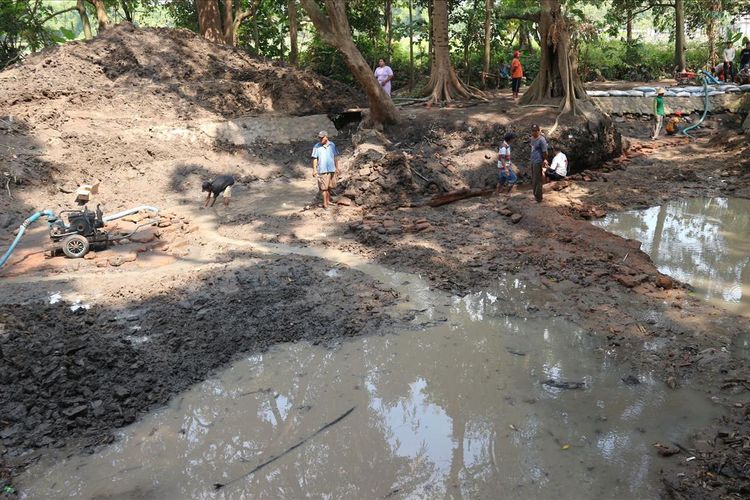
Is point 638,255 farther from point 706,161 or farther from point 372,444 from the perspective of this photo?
point 706,161

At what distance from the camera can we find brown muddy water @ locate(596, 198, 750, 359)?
27.6ft

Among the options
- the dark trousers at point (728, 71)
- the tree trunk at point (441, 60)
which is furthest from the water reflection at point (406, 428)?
the dark trousers at point (728, 71)

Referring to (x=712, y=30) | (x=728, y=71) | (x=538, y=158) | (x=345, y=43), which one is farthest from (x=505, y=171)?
(x=712, y=30)

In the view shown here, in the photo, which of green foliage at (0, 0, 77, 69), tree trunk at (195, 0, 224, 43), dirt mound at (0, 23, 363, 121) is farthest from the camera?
green foliage at (0, 0, 77, 69)

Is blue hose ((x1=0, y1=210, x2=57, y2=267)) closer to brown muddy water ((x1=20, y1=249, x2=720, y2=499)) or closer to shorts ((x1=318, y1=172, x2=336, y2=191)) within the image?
brown muddy water ((x1=20, y1=249, x2=720, y2=499))

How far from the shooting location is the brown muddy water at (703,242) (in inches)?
332

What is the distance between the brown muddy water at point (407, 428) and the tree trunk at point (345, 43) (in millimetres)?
9531

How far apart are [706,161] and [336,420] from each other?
47.0 feet

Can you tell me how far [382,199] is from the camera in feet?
40.9

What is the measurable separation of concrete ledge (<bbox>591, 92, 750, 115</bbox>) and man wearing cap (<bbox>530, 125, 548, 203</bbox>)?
28.8 feet

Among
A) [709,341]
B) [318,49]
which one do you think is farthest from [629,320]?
[318,49]

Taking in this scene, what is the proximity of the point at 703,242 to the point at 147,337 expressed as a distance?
31.5 ft

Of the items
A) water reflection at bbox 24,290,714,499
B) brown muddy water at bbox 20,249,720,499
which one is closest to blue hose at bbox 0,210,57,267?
brown muddy water at bbox 20,249,720,499

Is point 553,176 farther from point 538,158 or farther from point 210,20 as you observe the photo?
point 210,20
